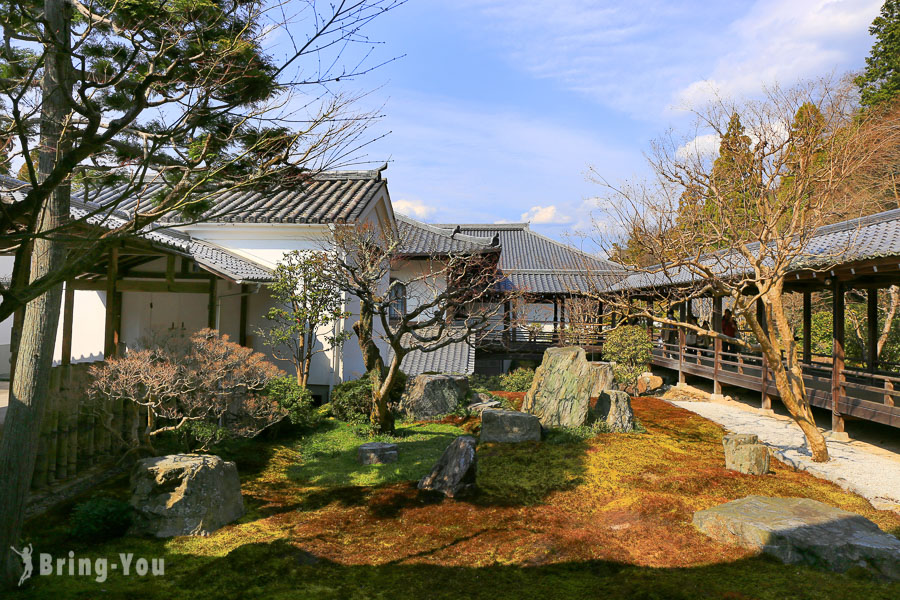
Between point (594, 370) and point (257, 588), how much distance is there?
7595 mm

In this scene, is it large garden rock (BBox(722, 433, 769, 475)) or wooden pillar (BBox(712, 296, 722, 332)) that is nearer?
large garden rock (BBox(722, 433, 769, 475))

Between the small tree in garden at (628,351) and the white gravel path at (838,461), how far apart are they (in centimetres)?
375

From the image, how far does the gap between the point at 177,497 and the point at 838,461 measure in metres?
9.08

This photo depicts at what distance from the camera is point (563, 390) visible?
1018 cm

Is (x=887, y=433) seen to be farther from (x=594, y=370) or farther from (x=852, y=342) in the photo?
(x=852, y=342)

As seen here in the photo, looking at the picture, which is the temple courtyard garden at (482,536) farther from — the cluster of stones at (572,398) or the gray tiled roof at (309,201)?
the gray tiled roof at (309,201)

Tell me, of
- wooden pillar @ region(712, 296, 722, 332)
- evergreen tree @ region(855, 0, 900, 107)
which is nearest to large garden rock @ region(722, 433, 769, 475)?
wooden pillar @ region(712, 296, 722, 332)

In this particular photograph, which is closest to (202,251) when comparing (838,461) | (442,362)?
(442,362)

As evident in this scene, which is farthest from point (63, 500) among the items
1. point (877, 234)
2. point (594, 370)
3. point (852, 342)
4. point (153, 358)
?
point (852, 342)

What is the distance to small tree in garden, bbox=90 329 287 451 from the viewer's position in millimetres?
6570

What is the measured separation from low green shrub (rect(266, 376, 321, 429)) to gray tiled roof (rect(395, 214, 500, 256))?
24.5ft

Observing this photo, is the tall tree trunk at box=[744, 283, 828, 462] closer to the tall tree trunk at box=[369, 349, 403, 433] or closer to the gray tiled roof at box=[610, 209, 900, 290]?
the gray tiled roof at box=[610, 209, 900, 290]

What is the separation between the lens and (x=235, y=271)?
34.7 ft

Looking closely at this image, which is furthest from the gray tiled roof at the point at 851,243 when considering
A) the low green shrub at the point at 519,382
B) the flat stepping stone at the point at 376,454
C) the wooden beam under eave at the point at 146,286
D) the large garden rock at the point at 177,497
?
the wooden beam under eave at the point at 146,286
